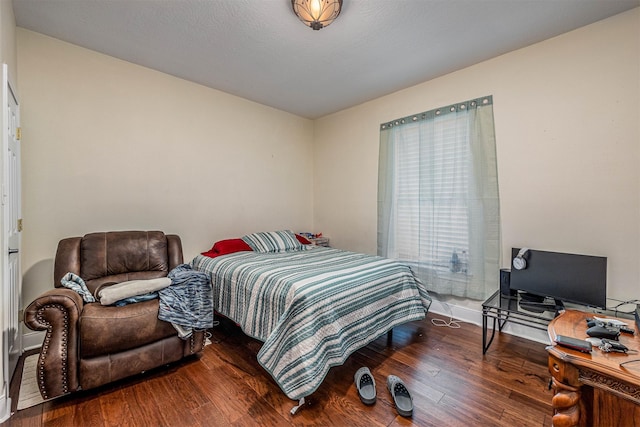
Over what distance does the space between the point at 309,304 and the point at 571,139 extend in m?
2.53

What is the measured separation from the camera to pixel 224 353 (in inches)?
90.7

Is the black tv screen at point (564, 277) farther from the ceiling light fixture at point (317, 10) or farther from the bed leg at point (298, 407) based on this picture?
the ceiling light fixture at point (317, 10)

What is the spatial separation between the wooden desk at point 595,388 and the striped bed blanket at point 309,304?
3.64 feet

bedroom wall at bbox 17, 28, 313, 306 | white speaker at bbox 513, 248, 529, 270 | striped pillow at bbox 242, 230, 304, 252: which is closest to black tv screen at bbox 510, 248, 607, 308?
white speaker at bbox 513, 248, 529, 270

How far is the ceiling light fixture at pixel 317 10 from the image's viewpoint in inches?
70.2

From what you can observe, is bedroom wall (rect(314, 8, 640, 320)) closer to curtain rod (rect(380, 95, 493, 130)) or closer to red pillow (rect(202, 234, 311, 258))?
curtain rod (rect(380, 95, 493, 130))

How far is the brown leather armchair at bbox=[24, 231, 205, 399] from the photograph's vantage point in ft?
5.19

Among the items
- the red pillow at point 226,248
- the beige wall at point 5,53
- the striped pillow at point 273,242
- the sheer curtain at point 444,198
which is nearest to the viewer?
the beige wall at point 5,53

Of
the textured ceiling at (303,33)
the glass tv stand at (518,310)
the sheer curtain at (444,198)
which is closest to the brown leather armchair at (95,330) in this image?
the textured ceiling at (303,33)

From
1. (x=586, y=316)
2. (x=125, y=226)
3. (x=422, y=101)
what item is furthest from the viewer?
(x=422, y=101)

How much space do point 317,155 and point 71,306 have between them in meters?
3.56

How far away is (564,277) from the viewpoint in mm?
2129

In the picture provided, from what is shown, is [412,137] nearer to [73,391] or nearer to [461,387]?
→ [461,387]

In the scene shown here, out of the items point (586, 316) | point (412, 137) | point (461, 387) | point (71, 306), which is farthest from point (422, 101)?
point (71, 306)
